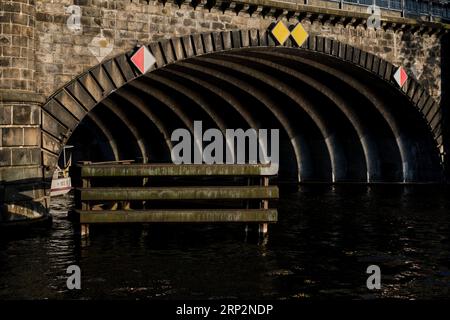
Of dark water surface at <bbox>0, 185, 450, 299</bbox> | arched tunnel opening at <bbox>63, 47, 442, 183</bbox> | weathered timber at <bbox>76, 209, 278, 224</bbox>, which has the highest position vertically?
arched tunnel opening at <bbox>63, 47, 442, 183</bbox>

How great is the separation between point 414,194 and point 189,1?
13710 millimetres

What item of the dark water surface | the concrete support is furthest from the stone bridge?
the dark water surface

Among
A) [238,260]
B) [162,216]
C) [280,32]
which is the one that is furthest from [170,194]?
[280,32]

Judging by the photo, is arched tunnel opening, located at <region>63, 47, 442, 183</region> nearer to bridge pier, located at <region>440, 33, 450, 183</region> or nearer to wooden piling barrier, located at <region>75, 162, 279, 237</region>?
bridge pier, located at <region>440, 33, 450, 183</region>

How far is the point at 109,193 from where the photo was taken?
12.2m

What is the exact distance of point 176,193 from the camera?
12.2 m

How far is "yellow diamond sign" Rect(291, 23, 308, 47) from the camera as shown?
22.8m

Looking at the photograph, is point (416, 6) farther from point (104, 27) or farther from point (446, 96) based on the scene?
point (104, 27)

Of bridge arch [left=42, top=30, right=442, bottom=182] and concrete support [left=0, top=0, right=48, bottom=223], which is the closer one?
concrete support [left=0, top=0, right=48, bottom=223]

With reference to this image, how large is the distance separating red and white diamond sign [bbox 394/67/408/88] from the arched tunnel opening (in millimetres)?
476

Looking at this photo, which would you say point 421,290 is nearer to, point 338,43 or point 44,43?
point 44,43

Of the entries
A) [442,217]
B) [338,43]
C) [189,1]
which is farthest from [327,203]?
[189,1]

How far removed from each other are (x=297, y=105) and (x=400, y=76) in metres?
6.36

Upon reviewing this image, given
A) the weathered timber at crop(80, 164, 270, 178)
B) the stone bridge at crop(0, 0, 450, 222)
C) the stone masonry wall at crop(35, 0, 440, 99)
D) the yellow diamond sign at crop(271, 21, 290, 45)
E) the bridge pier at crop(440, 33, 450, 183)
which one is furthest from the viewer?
the bridge pier at crop(440, 33, 450, 183)
